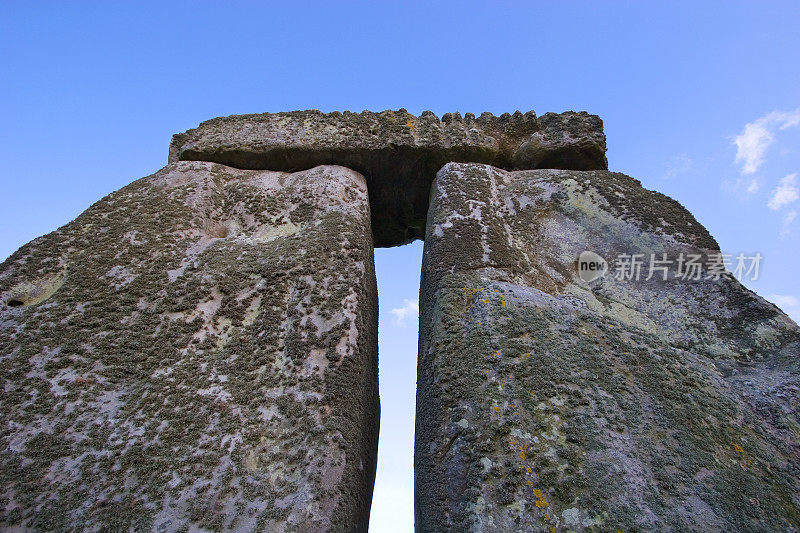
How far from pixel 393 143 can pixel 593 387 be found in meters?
2.60

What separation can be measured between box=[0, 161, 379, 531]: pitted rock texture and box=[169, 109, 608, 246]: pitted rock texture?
609 mm

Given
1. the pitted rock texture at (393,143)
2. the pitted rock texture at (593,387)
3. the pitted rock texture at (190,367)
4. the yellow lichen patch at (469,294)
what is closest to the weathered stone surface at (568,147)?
the pitted rock texture at (393,143)

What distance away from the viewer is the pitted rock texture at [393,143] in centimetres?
422

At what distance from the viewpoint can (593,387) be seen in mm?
2320

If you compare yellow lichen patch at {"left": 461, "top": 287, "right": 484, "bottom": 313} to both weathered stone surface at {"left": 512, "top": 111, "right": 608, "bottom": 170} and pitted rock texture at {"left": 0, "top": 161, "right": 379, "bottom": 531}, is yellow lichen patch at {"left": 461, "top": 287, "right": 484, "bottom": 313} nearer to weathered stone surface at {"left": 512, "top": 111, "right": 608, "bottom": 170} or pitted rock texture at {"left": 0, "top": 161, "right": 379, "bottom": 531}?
pitted rock texture at {"left": 0, "top": 161, "right": 379, "bottom": 531}

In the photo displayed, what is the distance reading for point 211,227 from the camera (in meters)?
3.68

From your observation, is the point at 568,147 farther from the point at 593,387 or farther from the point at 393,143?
the point at 593,387

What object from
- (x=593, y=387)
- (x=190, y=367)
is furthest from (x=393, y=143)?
(x=593, y=387)

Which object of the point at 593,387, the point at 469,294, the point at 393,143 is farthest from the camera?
the point at 393,143

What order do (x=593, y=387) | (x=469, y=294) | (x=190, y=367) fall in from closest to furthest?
(x=593, y=387), (x=190, y=367), (x=469, y=294)

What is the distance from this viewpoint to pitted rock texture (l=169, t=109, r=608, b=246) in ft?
13.9

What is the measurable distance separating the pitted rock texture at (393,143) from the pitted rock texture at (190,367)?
609 mm

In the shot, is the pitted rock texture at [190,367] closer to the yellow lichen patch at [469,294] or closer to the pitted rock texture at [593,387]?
the pitted rock texture at [593,387]

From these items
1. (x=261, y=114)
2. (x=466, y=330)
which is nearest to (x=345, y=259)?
(x=466, y=330)
